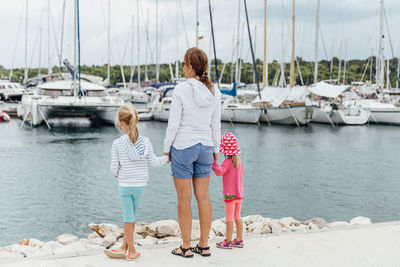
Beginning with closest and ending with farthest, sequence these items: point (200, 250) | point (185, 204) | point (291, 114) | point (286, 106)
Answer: point (185, 204)
point (200, 250)
point (286, 106)
point (291, 114)

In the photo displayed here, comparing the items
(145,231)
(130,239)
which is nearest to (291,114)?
(145,231)

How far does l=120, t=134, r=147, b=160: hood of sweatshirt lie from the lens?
14.9 ft

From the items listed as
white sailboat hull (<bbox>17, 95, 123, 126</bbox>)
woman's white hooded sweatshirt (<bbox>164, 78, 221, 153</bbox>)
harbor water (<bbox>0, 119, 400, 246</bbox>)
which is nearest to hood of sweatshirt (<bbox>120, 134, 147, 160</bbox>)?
woman's white hooded sweatshirt (<bbox>164, 78, 221, 153</bbox>)

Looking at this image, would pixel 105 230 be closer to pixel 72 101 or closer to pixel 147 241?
pixel 147 241

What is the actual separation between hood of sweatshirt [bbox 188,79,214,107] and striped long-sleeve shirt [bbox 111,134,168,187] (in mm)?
581

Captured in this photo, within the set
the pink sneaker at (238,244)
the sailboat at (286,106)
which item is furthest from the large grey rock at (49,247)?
the sailboat at (286,106)

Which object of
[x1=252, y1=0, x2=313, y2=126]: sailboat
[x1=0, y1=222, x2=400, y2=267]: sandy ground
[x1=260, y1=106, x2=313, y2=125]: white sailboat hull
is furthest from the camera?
[x1=260, y1=106, x2=313, y2=125]: white sailboat hull

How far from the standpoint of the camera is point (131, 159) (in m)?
4.54

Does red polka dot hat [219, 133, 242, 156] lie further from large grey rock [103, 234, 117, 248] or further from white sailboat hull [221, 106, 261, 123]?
white sailboat hull [221, 106, 261, 123]

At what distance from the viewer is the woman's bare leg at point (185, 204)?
15.0 ft

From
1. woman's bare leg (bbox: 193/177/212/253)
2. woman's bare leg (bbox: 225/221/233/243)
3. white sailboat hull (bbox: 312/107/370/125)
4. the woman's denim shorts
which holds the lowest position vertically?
white sailboat hull (bbox: 312/107/370/125)

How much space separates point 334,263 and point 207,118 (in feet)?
5.57

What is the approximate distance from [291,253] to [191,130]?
1492mm

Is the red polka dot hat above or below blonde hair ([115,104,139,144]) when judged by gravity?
below
